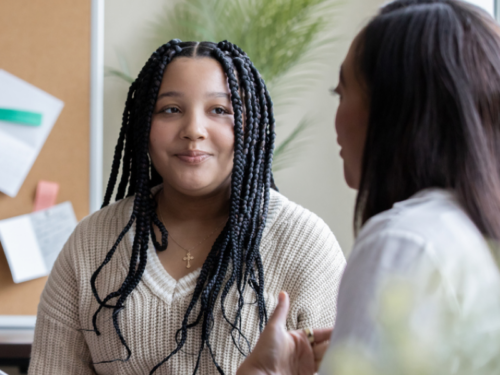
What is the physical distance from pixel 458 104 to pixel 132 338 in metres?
0.83

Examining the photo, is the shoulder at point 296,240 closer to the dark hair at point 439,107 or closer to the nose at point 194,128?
the nose at point 194,128

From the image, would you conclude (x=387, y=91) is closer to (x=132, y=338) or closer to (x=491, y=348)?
(x=491, y=348)

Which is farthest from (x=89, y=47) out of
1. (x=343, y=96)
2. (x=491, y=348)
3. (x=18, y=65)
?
(x=491, y=348)

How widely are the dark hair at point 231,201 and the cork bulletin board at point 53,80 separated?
2.31ft

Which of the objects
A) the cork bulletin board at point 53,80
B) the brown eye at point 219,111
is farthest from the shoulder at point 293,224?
the cork bulletin board at point 53,80

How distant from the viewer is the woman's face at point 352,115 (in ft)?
2.23

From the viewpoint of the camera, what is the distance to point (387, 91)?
61 centimetres

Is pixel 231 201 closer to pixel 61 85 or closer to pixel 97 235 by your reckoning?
pixel 97 235

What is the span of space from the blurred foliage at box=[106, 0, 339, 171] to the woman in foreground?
1.31m

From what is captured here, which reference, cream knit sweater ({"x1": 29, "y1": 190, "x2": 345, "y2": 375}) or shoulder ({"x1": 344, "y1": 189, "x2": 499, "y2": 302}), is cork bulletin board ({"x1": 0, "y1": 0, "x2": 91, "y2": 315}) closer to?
cream knit sweater ({"x1": 29, "y1": 190, "x2": 345, "y2": 375})

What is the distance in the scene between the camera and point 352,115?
698mm

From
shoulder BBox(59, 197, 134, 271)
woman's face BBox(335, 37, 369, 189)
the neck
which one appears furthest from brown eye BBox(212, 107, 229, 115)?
woman's face BBox(335, 37, 369, 189)

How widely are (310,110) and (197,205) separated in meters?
1.09

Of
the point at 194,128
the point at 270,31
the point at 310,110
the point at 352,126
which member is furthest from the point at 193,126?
the point at 310,110
